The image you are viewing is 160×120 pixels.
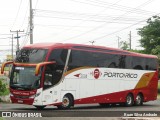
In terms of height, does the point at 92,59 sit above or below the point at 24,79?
above

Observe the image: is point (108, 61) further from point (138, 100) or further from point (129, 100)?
point (138, 100)

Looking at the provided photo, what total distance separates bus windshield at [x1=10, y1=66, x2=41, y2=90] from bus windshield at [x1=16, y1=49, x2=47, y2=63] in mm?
476

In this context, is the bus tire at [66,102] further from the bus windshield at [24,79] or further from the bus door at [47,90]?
the bus windshield at [24,79]

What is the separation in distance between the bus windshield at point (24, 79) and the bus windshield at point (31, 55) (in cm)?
48

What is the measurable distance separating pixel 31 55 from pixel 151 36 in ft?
116

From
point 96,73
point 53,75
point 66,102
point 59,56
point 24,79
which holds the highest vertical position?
point 59,56

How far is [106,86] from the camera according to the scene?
1033 inches

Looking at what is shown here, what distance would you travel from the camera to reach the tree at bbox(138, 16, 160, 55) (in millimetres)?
55656

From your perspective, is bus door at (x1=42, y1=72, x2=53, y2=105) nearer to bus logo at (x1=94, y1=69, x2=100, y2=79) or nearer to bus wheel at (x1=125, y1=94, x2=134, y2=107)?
bus logo at (x1=94, y1=69, x2=100, y2=79)

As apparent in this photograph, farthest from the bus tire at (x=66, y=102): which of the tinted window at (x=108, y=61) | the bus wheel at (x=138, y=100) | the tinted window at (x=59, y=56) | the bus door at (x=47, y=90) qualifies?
the bus wheel at (x=138, y=100)

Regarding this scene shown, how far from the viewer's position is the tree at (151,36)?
55656mm

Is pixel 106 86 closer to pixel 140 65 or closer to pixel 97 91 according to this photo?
pixel 97 91

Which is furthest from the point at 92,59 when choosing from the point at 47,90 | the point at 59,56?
the point at 47,90

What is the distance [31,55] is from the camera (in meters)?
22.4
